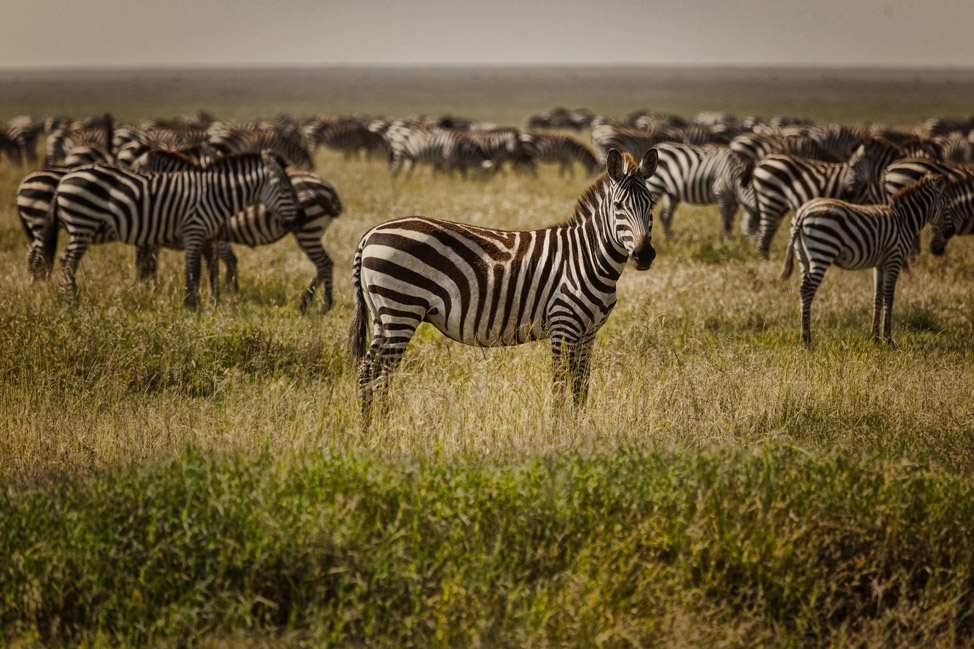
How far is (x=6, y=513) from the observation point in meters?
4.04

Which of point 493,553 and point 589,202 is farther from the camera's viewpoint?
point 589,202

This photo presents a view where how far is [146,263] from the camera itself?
10.6 meters

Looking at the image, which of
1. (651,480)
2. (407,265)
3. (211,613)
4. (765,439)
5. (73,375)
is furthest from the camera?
(73,375)

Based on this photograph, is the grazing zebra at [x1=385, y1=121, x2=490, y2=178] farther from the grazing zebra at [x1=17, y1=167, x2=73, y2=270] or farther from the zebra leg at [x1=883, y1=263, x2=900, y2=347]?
the zebra leg at [x1=883, y1=263, x2=900, y2=347]

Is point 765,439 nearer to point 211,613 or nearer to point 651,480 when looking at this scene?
point 651,480

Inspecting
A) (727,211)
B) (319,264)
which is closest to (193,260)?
(319,264)

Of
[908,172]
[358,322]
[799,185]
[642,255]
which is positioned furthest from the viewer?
[799,185]

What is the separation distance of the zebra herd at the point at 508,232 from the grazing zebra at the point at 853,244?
2cm

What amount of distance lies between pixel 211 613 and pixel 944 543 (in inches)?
155

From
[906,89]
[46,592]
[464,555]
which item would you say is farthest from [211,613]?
[906,89]

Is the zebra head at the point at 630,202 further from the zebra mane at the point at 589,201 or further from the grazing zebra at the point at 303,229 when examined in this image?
the grazing zebra at the point at 303,229

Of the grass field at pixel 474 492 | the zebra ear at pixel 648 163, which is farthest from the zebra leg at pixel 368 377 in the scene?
the zebra ear at pixel 648 163

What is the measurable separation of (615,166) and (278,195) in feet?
18.5

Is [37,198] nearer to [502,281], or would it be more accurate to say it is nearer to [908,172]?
[502,281]
